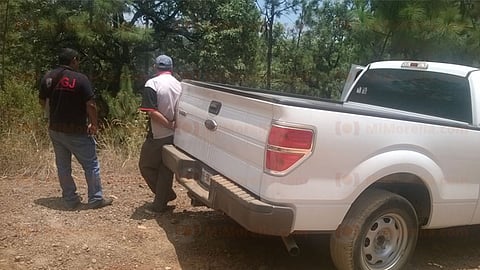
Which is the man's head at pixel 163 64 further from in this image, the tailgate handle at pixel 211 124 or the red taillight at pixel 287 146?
the red taillight at pixel 287 146

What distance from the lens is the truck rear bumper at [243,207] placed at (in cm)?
331

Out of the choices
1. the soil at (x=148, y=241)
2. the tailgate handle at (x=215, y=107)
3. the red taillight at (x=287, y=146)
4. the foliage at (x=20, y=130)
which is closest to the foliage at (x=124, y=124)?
the foliage at (x=20, y=130)

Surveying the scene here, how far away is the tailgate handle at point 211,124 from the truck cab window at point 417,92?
215 centimetres

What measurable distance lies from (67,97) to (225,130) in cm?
195

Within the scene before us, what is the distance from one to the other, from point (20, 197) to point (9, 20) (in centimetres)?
729

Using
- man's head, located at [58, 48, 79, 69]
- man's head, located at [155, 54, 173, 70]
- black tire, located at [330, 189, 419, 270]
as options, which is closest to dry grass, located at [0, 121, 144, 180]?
man's head, located at [58, 48, 79, 69]

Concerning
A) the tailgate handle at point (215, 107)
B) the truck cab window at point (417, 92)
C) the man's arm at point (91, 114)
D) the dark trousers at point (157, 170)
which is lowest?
the dark trousers at point (157, 170)

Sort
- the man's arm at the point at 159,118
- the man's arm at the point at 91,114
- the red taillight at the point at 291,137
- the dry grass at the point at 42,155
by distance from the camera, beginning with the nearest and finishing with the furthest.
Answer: the red taillight at the point at 291,137, the man's arm at the point at 159,118, the man's arm at the point at 91,114, the dry grass at the point at 42,155

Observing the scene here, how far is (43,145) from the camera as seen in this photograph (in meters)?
7.34

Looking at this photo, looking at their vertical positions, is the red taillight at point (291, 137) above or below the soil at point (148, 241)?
above

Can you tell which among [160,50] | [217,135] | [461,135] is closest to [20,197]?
[217,135]

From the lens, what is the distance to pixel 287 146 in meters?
3.27

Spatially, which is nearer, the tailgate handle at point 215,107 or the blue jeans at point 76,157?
the tailgate handle at point 215,107

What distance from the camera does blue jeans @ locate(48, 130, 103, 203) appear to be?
516cm
